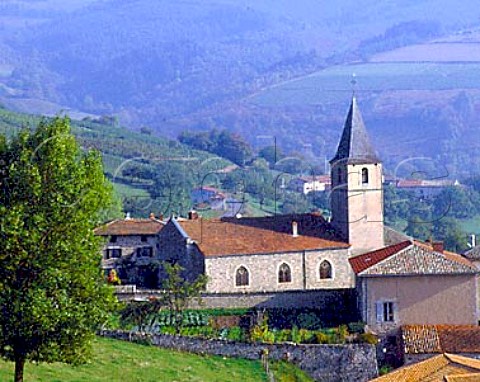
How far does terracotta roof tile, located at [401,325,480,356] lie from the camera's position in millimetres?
37938

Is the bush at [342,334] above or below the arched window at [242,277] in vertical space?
below

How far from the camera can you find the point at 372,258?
43062 millimetres

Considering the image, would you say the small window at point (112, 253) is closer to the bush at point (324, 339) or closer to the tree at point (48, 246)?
the bush at point (324, 339)

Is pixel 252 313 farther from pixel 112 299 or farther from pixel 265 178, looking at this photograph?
pixel 265 178

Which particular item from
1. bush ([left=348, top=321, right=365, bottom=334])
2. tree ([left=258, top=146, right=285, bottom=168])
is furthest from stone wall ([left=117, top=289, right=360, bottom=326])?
tree ([left=258, top=146, right=285, bottom=168])

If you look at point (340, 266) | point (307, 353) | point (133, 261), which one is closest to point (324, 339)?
point (307, 353)

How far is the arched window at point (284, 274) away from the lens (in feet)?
150

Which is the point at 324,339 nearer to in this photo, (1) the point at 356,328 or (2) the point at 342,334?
(2) the point at 342,334

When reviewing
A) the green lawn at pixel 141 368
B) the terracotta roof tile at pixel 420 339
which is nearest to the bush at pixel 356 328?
the terracotta roof tile at pixel 420 339

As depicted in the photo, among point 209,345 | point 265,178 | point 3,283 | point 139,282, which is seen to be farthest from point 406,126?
point 3,283

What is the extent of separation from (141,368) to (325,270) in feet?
49.2

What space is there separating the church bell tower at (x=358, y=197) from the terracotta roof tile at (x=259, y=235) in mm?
720

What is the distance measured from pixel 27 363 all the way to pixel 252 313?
1363 centimetres

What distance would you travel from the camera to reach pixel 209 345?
36562 millimetres
